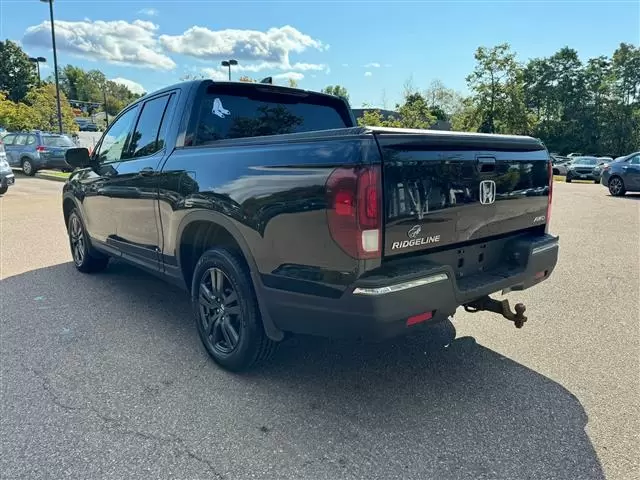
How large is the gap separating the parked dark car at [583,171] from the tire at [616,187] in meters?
10.5

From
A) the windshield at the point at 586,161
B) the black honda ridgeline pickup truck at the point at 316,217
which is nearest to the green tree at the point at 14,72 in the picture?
the windshield at the point at 586,161

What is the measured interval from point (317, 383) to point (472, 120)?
4308cm

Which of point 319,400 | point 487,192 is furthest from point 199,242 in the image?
point 487,192

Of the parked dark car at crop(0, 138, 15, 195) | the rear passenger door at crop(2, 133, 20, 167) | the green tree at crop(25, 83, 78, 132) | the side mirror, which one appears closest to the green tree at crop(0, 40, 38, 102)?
the green tree at crop(25, 83, 78, 132)

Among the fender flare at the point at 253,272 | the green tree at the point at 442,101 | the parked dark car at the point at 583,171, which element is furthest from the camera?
the green tree at the point at 442,101

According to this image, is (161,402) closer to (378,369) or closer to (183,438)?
(183,438)

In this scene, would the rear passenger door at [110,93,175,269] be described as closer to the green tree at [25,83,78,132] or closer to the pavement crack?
the pavement crack

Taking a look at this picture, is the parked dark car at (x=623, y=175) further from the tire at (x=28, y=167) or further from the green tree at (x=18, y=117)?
the green tree at (x=18, y=117)

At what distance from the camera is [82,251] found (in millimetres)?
5824

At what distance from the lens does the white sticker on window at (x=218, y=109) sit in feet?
12.8

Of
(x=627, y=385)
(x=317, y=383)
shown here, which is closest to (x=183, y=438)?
(x=317, y=383)

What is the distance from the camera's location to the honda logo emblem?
9.75ft

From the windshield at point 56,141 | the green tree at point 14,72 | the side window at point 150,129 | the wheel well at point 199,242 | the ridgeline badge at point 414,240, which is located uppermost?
the green tree at point 14,72

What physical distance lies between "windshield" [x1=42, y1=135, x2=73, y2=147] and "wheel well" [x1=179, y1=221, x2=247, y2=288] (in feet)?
60.4
